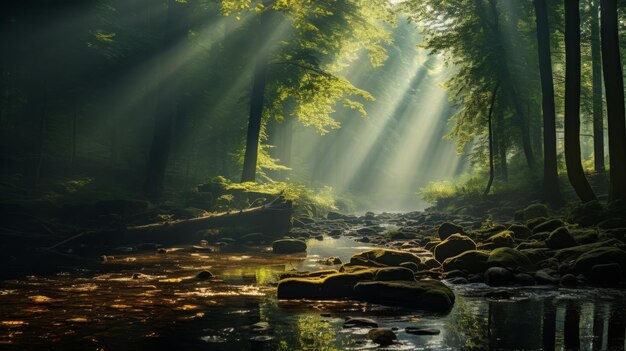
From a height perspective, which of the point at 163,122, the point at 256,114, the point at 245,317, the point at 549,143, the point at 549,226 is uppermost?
the point at 256,114

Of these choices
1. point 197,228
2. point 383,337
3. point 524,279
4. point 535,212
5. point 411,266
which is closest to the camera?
point 383,337

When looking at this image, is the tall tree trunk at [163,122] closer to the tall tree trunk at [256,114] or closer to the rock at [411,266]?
the tall tree trunk at [256,114]

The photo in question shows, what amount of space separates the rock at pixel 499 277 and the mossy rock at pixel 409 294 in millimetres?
1701

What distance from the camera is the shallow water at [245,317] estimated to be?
18.0 ft

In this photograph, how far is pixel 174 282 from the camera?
9266 mm

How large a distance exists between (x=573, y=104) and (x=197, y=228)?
476 inches

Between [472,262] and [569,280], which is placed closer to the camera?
[569,280]

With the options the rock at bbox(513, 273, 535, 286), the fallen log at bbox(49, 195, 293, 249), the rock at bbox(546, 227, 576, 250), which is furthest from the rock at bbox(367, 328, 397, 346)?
the fallen log at bbox(49, 195, 293, 249)

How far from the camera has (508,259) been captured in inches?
399

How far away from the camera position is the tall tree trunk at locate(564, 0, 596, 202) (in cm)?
1667

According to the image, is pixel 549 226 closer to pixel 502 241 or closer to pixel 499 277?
pixel 502 241

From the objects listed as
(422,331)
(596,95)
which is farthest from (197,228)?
(596,95)

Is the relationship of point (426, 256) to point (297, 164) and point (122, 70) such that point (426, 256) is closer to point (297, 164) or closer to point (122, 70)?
point (122, 70)

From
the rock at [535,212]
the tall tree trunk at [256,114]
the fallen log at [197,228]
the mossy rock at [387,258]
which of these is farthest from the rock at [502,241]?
the tall tree trunk at [256,114]
